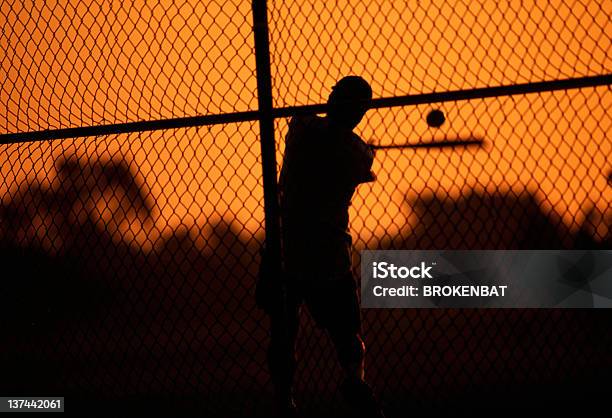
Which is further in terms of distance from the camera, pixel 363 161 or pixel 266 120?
pixel 363 161

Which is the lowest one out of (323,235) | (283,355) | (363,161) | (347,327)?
(283,355)

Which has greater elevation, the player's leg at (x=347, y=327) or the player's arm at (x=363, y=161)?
the player's arm at (x=363, y=161)

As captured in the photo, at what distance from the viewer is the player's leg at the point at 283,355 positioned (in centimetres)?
338

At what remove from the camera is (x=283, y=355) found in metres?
3.39

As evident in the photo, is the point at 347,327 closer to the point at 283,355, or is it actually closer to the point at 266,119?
the point at 283,355

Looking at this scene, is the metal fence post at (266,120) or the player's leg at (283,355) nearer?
the metal fence post at (266,120)

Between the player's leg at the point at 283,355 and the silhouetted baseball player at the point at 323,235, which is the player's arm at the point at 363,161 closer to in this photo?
the silhouetted baseball player at the point at 323,235

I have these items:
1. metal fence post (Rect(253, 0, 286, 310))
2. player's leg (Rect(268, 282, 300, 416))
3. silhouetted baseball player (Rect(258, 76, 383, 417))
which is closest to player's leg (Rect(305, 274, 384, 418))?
silhouetted baseball player (Rect(258, 76, 383, 417))

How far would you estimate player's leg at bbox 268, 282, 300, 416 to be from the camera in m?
3.38

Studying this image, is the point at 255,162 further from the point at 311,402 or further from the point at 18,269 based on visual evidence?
the point at 18,269

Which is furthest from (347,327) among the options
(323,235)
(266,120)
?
(266,120)

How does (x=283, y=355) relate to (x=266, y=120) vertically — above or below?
below

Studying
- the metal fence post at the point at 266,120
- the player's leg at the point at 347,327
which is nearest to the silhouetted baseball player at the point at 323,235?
the player's leg at the point at 347,327

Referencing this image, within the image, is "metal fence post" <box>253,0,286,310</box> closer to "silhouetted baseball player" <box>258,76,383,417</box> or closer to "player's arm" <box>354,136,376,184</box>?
"silhouetted baseball player" <box>258,76,383,417</box>
